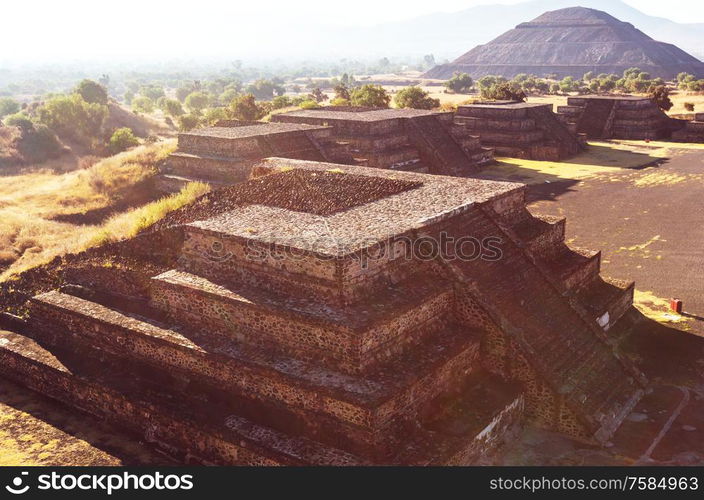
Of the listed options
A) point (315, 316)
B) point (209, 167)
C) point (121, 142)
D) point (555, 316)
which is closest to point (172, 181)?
point (209, 167)

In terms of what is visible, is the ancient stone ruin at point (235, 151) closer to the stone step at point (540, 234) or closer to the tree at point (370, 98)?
the stone step at point (540, 234)

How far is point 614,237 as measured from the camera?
18109 mm

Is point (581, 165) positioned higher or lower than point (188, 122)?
lower

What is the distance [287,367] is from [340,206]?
4010 mm

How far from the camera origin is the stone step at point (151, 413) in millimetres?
7812

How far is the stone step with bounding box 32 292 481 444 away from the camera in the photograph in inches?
308

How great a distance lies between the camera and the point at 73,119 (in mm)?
46625

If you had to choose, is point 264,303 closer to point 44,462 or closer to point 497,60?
point 44,462

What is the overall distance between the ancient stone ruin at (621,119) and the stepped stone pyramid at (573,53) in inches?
3612

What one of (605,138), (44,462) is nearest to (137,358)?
(44,462)

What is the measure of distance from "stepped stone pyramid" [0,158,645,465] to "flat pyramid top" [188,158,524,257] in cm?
7

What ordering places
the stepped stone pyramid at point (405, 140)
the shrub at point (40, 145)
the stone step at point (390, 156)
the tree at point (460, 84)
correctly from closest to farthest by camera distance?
the stone step at point (390, 156) → the stepped stone pyramid at point (405, 140) → the shrub at point (40, 145) → the tree at point (460, 84)

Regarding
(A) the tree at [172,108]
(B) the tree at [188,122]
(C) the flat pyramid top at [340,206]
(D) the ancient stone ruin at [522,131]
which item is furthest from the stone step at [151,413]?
(A) the tree at [172,108]

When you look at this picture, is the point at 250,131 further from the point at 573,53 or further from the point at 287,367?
the point at 573,53
